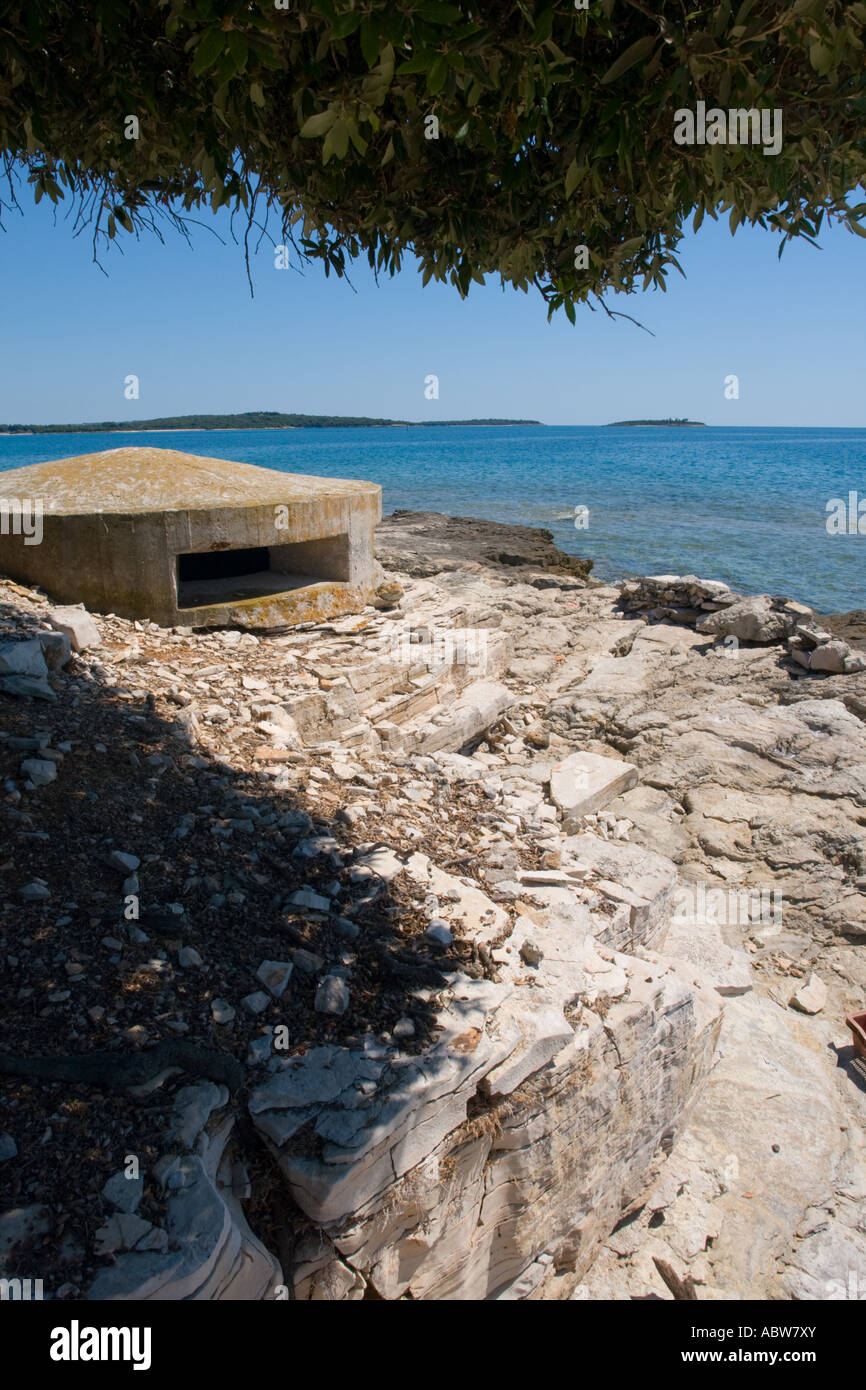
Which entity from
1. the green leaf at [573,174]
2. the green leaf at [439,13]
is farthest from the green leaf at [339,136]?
the green leaf at [573,174]

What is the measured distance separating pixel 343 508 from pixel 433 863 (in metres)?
4.63

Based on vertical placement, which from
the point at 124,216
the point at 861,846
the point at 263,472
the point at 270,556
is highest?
the point at 124,216

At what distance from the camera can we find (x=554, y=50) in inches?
91.3

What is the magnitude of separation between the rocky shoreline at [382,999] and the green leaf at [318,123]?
113 inches

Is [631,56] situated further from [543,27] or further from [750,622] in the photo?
[750,622]

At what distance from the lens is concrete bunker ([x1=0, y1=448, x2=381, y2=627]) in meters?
7.00

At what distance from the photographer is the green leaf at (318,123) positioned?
2.32 meters

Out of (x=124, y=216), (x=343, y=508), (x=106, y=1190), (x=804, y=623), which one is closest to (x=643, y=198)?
(x=124, y=216)

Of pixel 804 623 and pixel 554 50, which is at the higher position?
pixel 554 50

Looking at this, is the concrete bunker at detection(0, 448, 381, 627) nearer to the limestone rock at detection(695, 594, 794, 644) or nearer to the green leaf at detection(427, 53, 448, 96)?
the limestone rock at detection(695, 594, 794, 644)

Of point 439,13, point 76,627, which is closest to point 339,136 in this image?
point 439,13

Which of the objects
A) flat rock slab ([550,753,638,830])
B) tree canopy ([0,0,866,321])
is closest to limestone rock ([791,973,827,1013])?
flat rock slab ([550,753,638,830])

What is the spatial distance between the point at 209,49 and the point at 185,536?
205 inches

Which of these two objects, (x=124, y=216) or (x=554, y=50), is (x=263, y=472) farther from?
(x=554, y=50)
